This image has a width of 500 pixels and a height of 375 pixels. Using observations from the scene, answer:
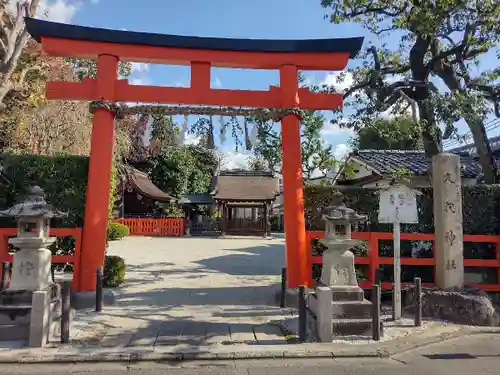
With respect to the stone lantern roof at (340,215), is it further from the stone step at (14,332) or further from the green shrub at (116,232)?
the green shrub at (116,232)

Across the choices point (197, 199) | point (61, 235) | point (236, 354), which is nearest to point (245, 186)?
point (197, 199)

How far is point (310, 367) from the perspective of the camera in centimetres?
523

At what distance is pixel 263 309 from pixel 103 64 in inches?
237

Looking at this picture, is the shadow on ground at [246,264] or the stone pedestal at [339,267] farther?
the shadow on ground at [246,264]

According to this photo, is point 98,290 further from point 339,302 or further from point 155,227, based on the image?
point 155,227

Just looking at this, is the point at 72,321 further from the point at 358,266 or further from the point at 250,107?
the point at 358,266

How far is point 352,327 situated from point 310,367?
141 cm

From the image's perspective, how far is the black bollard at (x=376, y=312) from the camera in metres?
6.14

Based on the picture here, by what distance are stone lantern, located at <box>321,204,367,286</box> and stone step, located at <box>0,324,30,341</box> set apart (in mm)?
4775

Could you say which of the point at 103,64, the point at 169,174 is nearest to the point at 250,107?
the point at 103,64

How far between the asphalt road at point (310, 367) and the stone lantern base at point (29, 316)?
26.8 inches

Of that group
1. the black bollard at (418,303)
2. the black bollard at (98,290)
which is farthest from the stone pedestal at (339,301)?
the black bollard at (98,290)

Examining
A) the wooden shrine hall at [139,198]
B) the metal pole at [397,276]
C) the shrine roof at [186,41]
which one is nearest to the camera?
the metal pole at [397,276]

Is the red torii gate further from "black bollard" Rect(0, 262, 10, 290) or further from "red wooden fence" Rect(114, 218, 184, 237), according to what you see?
"red wooden fence" Rect(114, 218, 184, 237)
